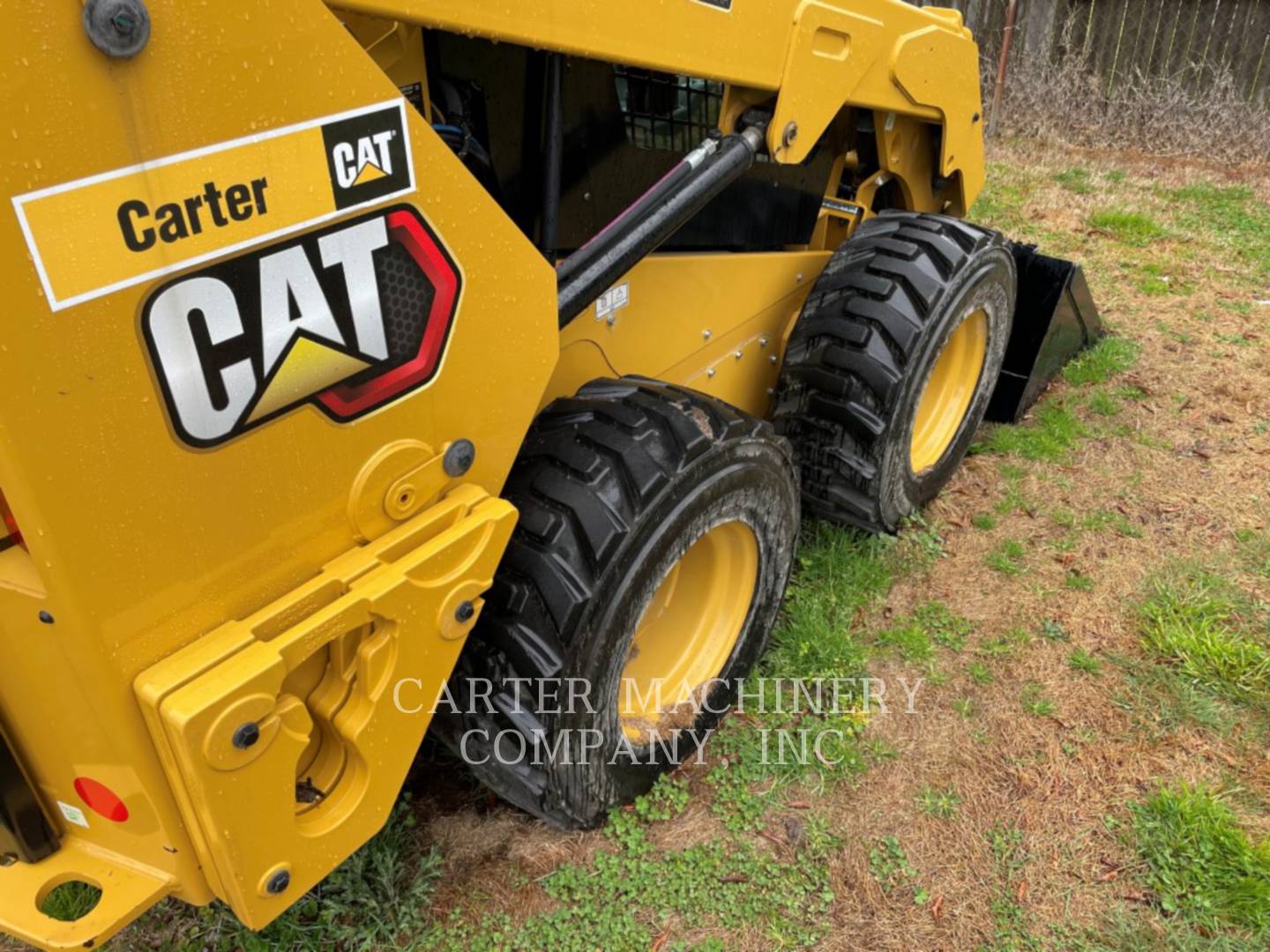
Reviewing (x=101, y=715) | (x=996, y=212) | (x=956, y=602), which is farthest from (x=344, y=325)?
(x=996, y=212)

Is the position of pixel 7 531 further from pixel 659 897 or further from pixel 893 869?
pixel 893 869

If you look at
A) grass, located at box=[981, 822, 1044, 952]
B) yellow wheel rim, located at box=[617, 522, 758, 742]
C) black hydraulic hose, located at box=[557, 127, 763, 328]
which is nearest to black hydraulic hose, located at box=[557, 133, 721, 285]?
black hydraulic hose, located at box=[557, 127, 763, 328]

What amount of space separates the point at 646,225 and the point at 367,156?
81cm

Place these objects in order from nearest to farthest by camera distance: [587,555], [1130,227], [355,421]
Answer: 1. [355,421]
2. [587,555]
3. [1130,227]

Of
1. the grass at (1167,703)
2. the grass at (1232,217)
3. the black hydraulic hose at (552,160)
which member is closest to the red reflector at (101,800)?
the black hydraulic hose at (552,160)

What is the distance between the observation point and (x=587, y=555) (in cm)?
188

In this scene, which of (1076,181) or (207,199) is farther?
(1076,181)

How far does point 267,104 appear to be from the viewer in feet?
4.08

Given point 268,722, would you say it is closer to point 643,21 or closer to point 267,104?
point 267,104

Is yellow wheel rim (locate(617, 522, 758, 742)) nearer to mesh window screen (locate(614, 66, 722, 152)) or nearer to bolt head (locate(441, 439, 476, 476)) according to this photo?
bolt head (locate(441, 439, 476, 476))

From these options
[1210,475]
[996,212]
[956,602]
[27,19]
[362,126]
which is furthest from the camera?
[996,212]

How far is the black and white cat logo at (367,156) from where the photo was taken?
1340 millimetres

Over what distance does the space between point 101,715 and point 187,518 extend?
0.31 metres

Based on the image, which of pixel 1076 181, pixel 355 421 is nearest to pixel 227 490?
pixel 355 421
